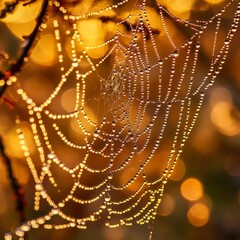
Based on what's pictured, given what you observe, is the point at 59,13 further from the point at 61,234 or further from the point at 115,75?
the point at 61,234

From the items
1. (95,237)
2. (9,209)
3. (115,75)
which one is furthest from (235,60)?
(9,209)

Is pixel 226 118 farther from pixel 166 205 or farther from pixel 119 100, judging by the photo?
pixel 119 100

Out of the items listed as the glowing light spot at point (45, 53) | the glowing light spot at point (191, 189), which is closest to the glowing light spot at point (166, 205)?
the glowing light spot at point (191, 189)

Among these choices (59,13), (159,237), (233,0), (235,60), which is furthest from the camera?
Result: (159,237)

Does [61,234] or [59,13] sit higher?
[59,13]

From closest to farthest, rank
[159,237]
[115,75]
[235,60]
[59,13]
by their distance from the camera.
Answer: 1. [59,13]
2. [115,75]
3. [235,60]
4. [159,237]

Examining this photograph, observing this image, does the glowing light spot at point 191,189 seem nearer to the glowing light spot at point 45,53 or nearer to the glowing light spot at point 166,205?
the glowing light spot at point 166,205
